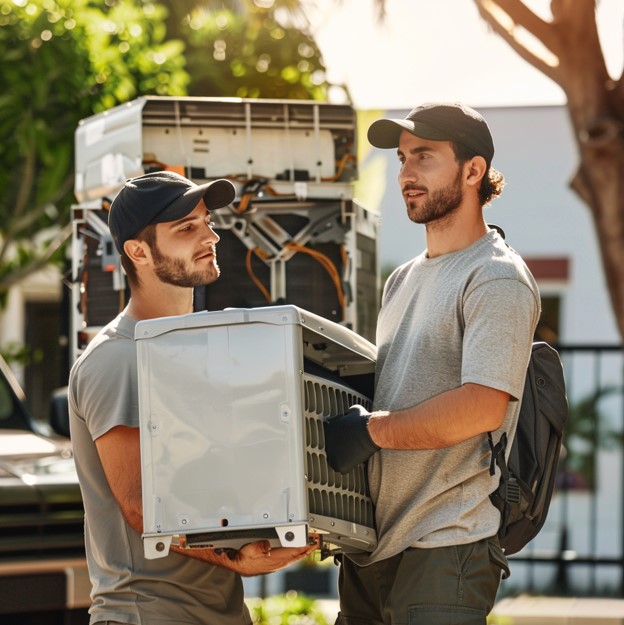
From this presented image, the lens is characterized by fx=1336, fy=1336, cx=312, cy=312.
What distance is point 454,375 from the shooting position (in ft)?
10.3

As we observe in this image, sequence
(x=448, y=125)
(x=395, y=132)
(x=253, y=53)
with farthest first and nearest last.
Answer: (x=253, y=53) < (x=395, y=132) < (x=448, y=125)

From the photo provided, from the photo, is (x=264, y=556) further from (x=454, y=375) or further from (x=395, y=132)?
(x=395, y=132)

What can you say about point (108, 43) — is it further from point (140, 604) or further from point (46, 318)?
point (46, 318)

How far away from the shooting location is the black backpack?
3133mm

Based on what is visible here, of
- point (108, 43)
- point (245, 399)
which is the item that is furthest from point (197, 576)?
point (108, 43)

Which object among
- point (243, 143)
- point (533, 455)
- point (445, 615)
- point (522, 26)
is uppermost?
point (522, 26)

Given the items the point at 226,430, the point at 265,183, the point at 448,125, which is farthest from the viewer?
the point at 265,183

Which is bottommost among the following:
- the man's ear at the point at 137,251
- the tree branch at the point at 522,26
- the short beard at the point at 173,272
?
the short beard at the point at 173,272

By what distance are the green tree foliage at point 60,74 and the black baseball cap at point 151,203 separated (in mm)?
5798

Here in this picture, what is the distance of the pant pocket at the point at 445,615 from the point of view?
10.2 ft

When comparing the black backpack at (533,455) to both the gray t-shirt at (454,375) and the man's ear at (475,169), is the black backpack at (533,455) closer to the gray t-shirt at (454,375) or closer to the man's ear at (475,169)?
the gray t-shirt at (454,375)

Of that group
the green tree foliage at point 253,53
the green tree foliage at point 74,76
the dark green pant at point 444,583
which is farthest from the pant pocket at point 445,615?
the green tree foliage at point 253,53

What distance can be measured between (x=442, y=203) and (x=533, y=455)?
0.64 meters

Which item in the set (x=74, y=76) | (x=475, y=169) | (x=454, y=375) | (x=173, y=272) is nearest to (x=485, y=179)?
(x=475, y=169)
